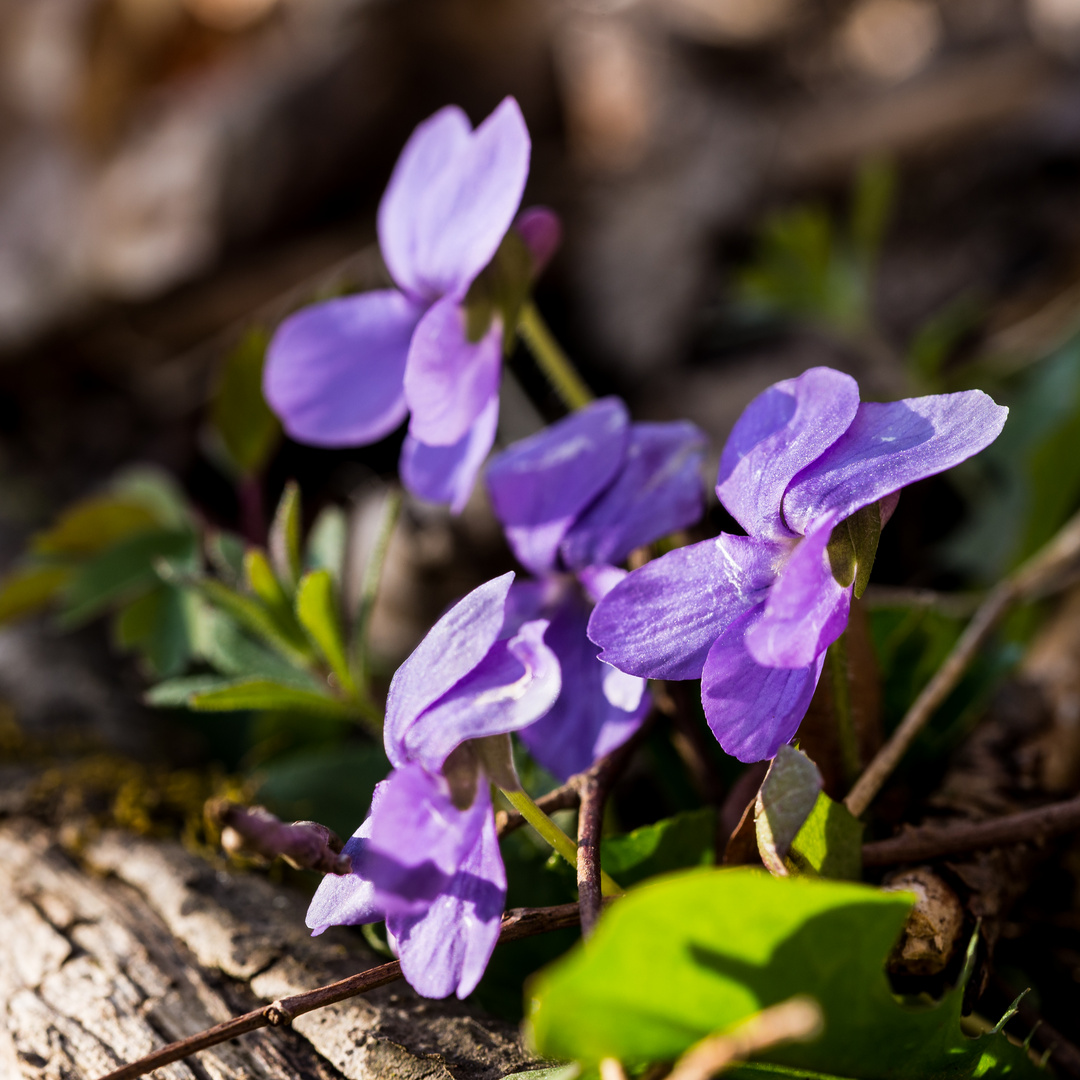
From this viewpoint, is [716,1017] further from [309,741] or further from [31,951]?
[309,741]

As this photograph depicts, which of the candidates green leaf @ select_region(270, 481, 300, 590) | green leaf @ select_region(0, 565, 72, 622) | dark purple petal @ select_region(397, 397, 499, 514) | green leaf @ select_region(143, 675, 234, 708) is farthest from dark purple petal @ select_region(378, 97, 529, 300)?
green leaf @ select_region(0, 565, 72, 622)

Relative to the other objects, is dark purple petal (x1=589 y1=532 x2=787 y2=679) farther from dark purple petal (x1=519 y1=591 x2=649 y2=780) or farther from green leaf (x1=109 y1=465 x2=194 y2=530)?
green leaf (x1=109 y1=465 x2=194 y2=530)

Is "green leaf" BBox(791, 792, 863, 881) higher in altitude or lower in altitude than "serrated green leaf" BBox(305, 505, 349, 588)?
lower

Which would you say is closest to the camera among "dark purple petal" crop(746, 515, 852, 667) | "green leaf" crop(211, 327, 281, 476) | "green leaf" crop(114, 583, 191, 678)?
"dark purple petal" crop(746, 515, 852, 667)

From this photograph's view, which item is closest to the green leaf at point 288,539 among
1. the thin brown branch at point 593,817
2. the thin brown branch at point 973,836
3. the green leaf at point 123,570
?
the green leaf at point 123,570

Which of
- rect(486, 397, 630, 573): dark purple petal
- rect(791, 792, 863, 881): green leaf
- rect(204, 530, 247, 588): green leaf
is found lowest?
rect(791, 792, 863, 881): green leaf

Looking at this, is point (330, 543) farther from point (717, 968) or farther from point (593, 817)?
point (717, 968)

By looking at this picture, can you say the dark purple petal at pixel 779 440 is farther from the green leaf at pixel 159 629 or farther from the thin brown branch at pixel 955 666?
the green leaf at pixel 159 629
